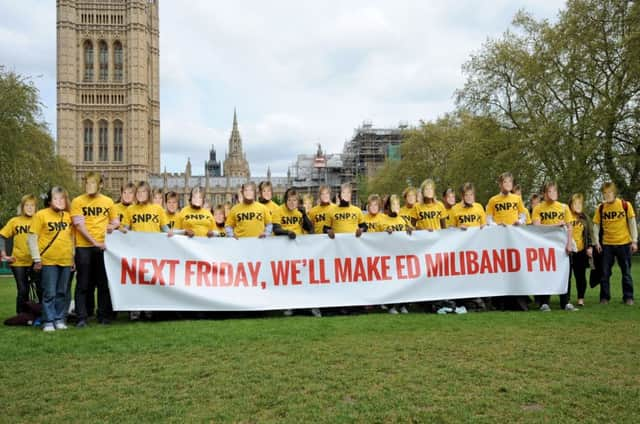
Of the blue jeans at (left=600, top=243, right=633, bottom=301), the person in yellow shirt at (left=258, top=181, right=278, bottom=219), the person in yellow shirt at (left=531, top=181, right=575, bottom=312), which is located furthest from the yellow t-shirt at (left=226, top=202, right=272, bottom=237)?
the blue jeans at (left=600, top=243, right=633, bottom=301)

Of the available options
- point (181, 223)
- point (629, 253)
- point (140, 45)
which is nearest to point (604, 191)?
point (629, 253)

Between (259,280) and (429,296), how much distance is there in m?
2.75

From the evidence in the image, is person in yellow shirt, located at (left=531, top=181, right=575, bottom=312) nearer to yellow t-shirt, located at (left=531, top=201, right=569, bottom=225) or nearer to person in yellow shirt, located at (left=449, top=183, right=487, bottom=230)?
yellow t-shirt, located at (left=531, top=201, right=569, bottom=225)

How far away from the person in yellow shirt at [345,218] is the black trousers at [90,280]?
3523 millimetres

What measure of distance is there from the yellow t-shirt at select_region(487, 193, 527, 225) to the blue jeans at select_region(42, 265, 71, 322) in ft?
22.4

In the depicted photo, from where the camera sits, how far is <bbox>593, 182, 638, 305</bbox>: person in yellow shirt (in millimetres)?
9195

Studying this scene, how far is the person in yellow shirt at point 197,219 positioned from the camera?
339 inches

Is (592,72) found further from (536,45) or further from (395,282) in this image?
(395,282)

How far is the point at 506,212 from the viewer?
919 centimetres

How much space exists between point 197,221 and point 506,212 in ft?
17.0

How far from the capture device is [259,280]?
27.6 ft

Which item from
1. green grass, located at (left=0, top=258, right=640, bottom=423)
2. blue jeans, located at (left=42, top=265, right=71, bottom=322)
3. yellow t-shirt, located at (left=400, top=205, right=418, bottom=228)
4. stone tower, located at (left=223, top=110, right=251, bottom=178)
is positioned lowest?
green grass, located at (left=0, top=258, right=640, bottom=423)

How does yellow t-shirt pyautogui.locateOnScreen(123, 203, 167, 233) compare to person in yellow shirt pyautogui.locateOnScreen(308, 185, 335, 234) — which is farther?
person in yellow shirt pyautogui.locateOnScreen(308, 185, 335, 234)

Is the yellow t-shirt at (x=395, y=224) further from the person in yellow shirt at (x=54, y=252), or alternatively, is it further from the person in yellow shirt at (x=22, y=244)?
the person in yellow shirt at (x=22, y=244)
